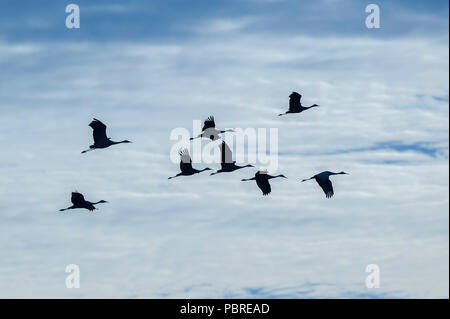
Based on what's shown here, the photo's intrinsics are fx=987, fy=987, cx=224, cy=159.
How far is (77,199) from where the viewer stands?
79.4 meters

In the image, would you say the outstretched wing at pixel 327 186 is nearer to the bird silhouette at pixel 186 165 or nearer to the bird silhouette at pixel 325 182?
the bird silhouette at pixel 325 182

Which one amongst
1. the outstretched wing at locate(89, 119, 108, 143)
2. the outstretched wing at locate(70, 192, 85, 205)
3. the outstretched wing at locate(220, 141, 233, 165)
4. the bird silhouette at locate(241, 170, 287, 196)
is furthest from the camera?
the outstretched wing at locate(220, 141, 233, 165)

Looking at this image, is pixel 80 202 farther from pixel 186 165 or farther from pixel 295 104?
pixel 295 104

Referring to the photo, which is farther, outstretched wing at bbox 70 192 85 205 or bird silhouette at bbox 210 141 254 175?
bird silhouette at bbox 210 141 254 175

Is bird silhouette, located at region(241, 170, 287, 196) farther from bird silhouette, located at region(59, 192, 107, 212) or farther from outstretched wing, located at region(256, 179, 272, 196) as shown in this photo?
bird silhouette, located at region(59, 192, 107, 212)

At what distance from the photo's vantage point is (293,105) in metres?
82.4

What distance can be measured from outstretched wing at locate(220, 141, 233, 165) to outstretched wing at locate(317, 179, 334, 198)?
881cm

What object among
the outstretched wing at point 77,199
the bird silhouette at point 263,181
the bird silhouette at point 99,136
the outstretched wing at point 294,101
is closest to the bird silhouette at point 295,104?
the outstretched wing at point 294,101

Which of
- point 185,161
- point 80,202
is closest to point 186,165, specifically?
point 185,161

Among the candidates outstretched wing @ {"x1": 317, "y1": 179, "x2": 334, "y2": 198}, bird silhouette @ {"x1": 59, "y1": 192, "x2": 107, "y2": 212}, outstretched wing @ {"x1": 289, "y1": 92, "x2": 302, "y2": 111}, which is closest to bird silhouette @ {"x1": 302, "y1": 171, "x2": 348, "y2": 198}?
Answer: outstretched wing @ {"x1": 317, "y1": 179, "x2": 334, "y2": 198}

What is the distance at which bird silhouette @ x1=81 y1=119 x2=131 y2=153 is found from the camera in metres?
76.3
